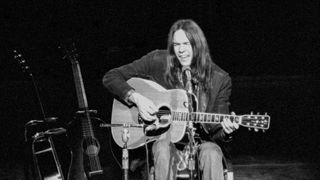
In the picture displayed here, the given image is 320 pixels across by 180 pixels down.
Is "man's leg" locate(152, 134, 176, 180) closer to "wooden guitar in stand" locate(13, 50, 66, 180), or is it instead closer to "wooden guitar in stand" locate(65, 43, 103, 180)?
"wooden guitar in stand" locate(65, 43, 103, 180)

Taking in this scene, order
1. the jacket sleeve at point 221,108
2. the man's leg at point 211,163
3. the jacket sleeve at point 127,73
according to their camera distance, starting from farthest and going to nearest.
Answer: the jacket sleeve at point 127,73
the jacket sleeve at point 221,108
the man's leg at point 211,163

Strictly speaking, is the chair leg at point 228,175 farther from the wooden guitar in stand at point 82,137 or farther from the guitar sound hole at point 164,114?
the wooden guitar in stand at point 82,137

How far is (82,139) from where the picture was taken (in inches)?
168

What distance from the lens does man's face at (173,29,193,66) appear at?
3631 mm

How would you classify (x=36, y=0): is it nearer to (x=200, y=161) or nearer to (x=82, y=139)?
(x=82, y=139)

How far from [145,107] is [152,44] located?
247 centimetres

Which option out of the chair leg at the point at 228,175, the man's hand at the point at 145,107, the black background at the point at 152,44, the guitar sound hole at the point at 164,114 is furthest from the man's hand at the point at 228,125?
the black background at the point at 152,44

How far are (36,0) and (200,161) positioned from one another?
11.6 ft

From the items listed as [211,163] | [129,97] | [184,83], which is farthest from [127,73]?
[211,163]

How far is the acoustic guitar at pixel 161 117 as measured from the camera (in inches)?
130

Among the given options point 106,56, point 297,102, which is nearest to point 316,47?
point 297,102

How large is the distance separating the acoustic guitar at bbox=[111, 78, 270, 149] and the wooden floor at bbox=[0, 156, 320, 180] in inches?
41.7

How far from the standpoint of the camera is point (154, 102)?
12.1ft

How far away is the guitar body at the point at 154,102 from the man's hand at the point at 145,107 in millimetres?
58
